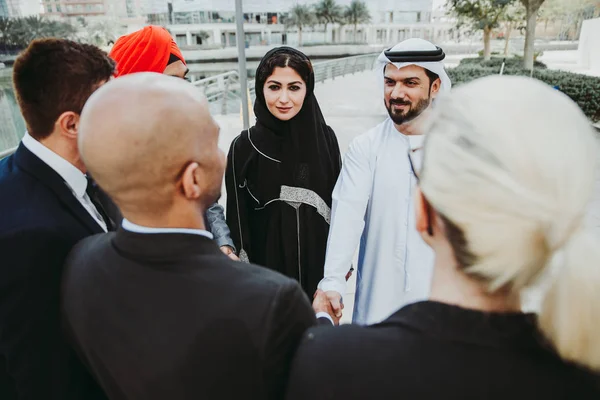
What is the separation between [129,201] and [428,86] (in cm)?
170

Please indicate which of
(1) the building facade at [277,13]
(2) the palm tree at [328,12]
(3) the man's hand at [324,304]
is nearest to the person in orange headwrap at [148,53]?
(3) the man's hand at [324,304]

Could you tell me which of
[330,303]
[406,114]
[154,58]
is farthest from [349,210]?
[154,58]

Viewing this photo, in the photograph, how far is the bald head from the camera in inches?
32.0

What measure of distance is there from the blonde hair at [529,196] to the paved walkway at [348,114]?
105 inches

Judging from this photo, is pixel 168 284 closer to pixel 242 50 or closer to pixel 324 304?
pixel 324 304

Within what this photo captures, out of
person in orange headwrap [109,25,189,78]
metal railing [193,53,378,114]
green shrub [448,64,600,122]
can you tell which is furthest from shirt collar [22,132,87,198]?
green shrub [448,64,600,122]

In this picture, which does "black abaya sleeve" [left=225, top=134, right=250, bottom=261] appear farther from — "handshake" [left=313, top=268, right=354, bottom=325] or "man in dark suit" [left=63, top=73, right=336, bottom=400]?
"man in dark suit" [left=63, top=73, right=336, bottom=400]

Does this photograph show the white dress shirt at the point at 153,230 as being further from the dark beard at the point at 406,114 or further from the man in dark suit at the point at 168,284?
the dark beard at the point at 406,114

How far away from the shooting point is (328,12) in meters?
32.0

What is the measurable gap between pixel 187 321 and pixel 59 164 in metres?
0.73

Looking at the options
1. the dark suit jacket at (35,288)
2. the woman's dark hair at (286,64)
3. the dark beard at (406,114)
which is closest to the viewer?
the dark suit jacket at (35,288)

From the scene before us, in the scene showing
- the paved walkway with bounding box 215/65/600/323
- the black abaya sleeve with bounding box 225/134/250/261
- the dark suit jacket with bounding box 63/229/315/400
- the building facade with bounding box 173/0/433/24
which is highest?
the building facade with bounding box 173/0/433/24

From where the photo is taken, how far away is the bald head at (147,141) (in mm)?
812

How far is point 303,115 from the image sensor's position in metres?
2.35
